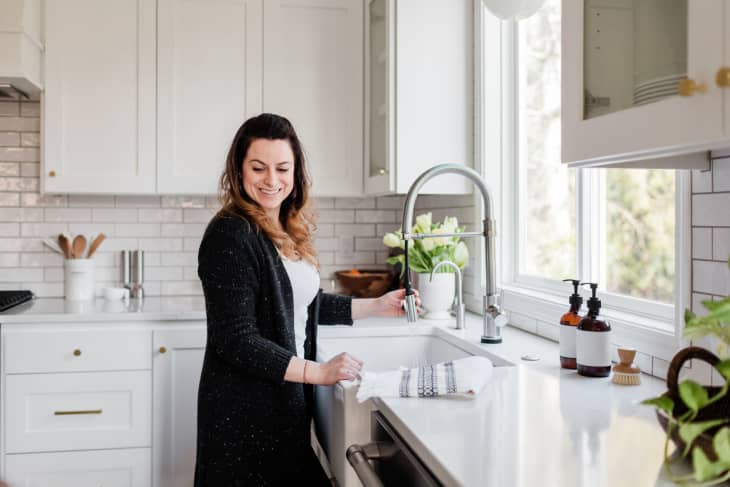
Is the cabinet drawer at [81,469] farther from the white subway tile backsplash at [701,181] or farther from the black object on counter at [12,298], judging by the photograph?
the white subway tile backsplash at [701,181]

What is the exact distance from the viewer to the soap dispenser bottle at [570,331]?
174 cm

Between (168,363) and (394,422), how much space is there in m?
1.72

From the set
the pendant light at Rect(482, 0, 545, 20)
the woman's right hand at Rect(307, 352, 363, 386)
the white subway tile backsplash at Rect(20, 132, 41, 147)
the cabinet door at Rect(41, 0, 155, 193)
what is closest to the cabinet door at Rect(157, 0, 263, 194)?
the cabinet door at Rect(41, 0, 155, 193)

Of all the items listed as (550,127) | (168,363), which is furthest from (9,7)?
(550,127)

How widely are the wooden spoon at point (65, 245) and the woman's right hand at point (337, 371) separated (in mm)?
2030

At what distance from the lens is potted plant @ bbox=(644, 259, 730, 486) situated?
758mm

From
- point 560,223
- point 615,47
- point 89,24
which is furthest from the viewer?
point 89,24

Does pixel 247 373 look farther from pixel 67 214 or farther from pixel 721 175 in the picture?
pixel 67 214

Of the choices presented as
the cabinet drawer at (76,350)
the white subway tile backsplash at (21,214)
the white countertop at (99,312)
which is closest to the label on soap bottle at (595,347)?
the white countertop at (99,312)

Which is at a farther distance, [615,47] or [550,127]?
[550,127]

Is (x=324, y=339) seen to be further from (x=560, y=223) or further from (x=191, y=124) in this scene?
(x=191, y=124)

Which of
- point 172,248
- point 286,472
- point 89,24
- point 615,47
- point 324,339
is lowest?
point 286,472

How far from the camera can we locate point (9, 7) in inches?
115

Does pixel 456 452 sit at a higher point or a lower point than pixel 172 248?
lower
